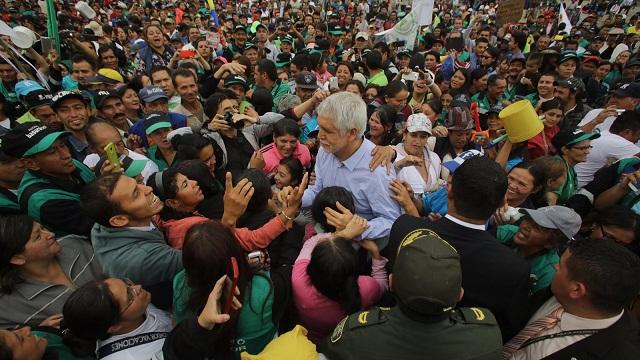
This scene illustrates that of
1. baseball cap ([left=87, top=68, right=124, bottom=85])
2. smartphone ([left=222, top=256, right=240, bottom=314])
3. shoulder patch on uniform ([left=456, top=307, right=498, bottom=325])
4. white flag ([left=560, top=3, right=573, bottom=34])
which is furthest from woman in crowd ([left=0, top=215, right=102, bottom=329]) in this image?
white flag ([left=560, top=3, right=573, bottom=34])

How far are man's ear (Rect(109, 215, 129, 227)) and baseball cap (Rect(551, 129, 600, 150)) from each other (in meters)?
4.18

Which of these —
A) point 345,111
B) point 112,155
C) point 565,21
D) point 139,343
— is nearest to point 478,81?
point 345,111

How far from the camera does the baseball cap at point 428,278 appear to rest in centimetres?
124

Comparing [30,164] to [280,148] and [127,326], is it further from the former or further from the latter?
[280,148]

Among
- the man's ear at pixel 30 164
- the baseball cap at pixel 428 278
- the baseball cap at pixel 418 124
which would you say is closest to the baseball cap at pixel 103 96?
the man's ear at pixel 30 164

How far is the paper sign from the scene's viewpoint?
885 cm

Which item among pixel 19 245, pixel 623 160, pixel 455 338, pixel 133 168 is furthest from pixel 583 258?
pixel 133 168

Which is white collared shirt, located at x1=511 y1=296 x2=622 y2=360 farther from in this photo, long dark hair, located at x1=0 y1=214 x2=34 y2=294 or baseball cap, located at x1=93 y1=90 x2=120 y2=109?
baseball cap, located at x1=93 y1=90 x2=120 y2=109

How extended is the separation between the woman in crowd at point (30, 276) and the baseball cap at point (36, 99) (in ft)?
8.39

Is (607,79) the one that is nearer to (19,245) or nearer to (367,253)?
(367,253)

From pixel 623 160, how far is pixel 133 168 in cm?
478

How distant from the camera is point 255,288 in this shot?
177 cm

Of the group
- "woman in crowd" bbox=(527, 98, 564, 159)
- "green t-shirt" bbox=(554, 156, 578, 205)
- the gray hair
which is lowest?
"green t-shirt" bbox=(554, 156, 578, 205)

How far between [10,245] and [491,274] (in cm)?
268
